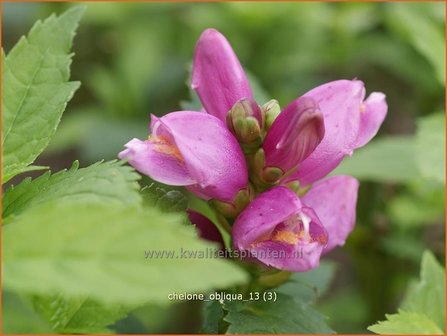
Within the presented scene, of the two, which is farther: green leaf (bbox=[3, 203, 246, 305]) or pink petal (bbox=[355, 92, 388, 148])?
pink petal (bbox=[355, 92, 388, 148])

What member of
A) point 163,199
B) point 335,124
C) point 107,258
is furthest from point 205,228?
point 107,258

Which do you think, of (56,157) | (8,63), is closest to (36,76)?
(8,63)

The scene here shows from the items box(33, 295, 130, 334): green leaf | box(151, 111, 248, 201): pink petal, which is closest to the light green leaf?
box(151, 111, 248, 201): pink petal

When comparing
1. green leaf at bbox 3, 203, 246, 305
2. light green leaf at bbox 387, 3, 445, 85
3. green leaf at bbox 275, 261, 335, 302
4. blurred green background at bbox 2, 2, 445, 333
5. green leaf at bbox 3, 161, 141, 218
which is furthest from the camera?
blurred green background at bbox 2, 2, 445, 333

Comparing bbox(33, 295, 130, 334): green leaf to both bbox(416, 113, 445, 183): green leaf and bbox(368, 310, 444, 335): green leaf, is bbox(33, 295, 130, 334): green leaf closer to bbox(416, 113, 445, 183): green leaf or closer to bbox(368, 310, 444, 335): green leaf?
bbox(368, 310, 444, 335): green leaf

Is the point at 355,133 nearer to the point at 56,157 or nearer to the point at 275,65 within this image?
the point at 275,65

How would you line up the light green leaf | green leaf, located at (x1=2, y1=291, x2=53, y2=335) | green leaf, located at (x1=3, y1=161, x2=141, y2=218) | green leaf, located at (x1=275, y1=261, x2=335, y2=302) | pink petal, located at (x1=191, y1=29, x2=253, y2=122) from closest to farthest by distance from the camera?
green leaf, located at (x1=3, y1=161, x2=141, y2=218) → pink petal, located at (x1=191, y1=29, x2=253, y2=122) → green leaf, located at (x1=275, y1=261, x2=335, y2=302) → green leaf, located at (x1=2, y1=291, x2=53, y2=335) → the light green leaf

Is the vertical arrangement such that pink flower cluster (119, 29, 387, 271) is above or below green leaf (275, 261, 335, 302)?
above
